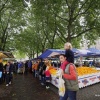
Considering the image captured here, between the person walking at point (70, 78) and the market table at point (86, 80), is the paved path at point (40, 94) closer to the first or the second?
the market table at point (86, 80)

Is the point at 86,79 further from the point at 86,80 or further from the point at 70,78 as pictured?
the point at 70,78

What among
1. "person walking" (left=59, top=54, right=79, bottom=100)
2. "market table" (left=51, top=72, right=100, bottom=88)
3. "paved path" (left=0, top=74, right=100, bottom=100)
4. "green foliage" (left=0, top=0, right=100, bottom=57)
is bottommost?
"paved path" (left=0, top=74, right=100, bottom=100)

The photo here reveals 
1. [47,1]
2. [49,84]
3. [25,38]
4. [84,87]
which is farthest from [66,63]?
[25,38]

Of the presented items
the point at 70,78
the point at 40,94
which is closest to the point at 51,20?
the point at 40,94

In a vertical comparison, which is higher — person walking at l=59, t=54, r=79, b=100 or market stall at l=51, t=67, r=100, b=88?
person walking at l=59, t=54, r=79, b=100

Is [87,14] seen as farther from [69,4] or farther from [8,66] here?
[8,66]

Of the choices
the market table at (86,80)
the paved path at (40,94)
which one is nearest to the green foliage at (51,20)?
the market table at (86,80)

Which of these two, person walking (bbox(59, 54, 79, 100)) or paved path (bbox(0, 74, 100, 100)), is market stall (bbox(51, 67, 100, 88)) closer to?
paved path (bbox(0, 74, 100, 100))

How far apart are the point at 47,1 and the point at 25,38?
2066cm

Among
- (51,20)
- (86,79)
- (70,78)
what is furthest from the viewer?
(51,20)

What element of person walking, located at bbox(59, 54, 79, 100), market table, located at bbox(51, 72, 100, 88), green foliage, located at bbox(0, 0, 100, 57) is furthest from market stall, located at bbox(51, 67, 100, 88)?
green foliage, located at bbox(0, 0, 100, 57)

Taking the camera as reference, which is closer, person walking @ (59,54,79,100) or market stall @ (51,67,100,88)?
person walking @ (59,54,79,100)

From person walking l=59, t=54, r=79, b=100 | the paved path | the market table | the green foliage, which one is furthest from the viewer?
the green foliage

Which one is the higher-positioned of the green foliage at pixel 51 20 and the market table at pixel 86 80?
the green foliage at pixel 51 20
